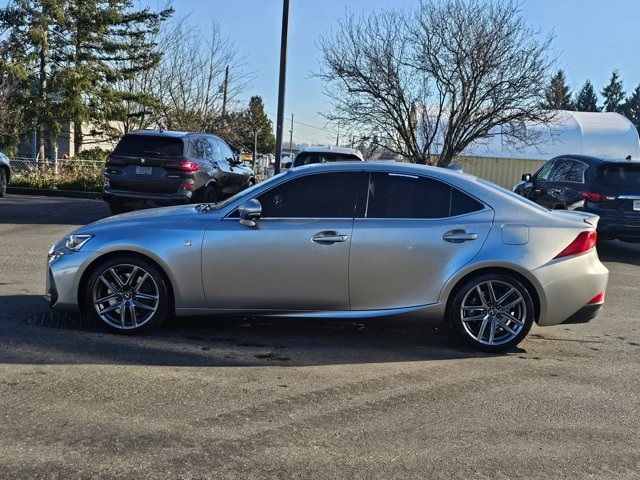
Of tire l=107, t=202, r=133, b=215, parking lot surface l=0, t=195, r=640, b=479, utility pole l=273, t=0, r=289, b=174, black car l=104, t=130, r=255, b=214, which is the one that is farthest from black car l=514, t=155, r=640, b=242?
tire l=107, t=202, r=133, b=215

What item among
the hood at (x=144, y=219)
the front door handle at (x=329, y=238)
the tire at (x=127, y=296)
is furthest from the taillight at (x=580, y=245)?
the tire at (x=127, y=296)

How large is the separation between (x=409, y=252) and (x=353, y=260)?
47cm

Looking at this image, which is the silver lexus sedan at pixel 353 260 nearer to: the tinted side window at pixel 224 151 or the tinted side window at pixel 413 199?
the tinted side window at pixel 413 199

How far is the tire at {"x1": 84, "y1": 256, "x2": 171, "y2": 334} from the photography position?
5.46 meters

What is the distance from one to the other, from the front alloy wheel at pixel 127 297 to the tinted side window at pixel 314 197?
1.16m

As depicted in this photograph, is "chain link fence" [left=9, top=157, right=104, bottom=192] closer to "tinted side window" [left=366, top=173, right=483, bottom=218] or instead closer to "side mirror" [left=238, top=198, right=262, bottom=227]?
"side mirror" [left=238, top=198, right=262, bottom=227]

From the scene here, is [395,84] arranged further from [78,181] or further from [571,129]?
[571,129]

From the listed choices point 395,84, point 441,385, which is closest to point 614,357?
point 441,385

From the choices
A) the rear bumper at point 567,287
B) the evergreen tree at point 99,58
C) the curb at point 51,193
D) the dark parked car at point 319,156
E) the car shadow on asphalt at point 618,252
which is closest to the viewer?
the rear bumper at point 567,287

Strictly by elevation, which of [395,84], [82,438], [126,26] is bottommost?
[82,438]

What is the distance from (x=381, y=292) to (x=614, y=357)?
2.11m

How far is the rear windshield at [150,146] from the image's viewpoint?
11.5 meters

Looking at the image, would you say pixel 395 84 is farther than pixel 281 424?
Yes

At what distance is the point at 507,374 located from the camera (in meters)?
4.91
